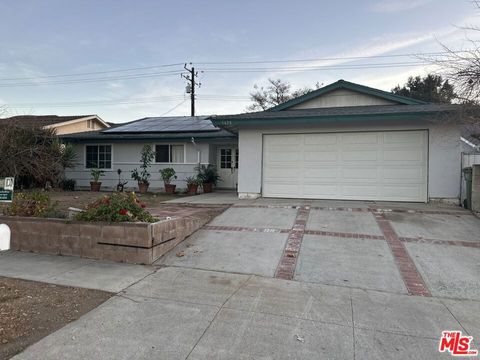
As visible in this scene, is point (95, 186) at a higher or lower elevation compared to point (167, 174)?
lower

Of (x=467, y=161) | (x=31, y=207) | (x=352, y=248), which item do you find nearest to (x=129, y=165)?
(x=31, y=207)

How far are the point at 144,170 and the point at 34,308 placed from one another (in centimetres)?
1302

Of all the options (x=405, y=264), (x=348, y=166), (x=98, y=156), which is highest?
(x=98, y=156)

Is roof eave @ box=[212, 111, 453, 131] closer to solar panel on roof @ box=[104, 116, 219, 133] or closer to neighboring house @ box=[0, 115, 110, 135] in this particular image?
solar panel on roof @ box=[104, 116, 219, 133]

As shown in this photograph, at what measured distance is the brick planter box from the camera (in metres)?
5.71

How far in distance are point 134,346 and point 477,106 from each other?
29.7 ft

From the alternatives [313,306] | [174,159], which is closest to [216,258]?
[313,306]

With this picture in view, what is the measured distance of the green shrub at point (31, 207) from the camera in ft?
22.7

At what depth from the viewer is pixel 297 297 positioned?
428cm

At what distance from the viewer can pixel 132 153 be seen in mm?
17125

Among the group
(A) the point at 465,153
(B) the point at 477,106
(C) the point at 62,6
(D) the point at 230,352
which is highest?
(C) the point at 62,6

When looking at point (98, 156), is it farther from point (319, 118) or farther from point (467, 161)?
point (467, 161)

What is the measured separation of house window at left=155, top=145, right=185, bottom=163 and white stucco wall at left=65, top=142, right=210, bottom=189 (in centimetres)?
23

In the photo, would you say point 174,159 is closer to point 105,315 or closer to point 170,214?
point 170,214
